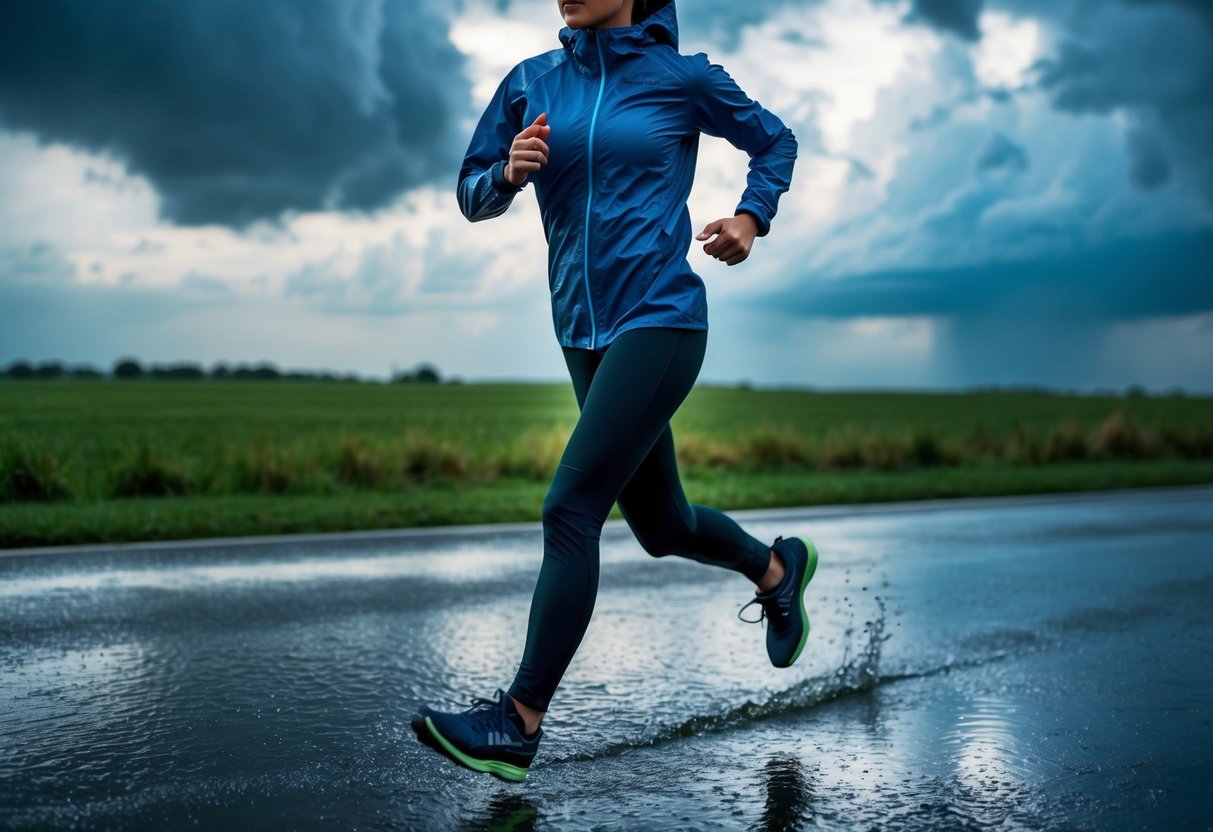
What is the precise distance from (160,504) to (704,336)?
9.21 metres

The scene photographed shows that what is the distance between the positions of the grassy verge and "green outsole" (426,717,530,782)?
6.92 metres

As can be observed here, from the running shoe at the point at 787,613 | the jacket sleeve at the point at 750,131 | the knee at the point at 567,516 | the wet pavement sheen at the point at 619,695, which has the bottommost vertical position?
the wet pavement sheen at the point at 619,695

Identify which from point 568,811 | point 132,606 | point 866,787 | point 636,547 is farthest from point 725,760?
point 636,547

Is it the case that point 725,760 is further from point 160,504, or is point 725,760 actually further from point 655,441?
point 160,504

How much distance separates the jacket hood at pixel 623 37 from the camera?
12.8 ft

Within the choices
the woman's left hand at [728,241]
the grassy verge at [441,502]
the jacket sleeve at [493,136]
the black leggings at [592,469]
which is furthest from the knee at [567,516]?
the grassy verge at [441,502]

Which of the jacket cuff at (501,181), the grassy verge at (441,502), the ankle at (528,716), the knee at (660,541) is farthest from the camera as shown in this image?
the grassy verge at (441,502)

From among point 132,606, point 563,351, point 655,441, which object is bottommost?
point 132,606

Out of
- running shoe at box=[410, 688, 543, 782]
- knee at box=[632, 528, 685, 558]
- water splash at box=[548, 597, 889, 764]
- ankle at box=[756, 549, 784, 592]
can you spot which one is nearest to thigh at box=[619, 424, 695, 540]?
knee at box=[632, 528, 685, 558]

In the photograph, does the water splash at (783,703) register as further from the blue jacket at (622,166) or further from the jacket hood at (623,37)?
the jacket hood at (623,37)

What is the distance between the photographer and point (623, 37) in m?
3.90

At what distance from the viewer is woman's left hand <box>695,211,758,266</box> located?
12.7 feet

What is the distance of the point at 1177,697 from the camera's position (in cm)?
494

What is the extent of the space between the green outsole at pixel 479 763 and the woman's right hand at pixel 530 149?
1.55m
